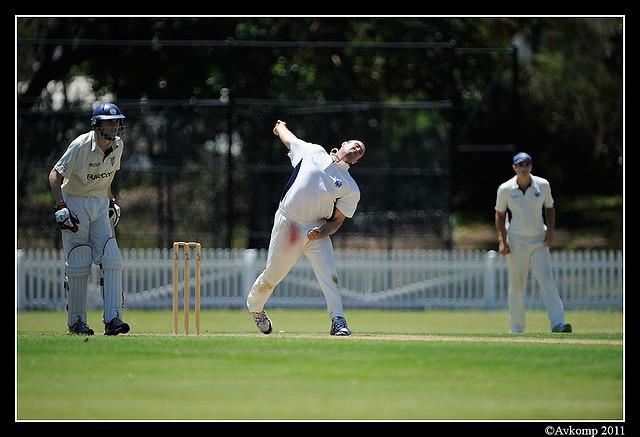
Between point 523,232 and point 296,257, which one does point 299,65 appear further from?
point 296,257

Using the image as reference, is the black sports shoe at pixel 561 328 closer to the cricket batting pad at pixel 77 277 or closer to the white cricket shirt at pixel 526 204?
the white cricket shirt at pixel 526 204

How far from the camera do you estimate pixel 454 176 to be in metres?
32.7

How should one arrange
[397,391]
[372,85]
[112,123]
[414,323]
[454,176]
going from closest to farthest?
[397,391] < [112,123] < [414,323] < [372,85] < [454,176]

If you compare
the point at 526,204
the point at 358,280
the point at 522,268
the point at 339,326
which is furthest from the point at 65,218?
the point at 358,280

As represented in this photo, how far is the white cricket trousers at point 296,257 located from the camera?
37.2ft

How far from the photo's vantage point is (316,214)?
11375 millimetres

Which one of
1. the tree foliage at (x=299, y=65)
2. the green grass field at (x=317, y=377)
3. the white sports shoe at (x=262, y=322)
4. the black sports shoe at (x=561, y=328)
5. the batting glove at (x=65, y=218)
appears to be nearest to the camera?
the green grass field at (x=317, y=377)

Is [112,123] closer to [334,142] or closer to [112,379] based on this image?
[112,379]

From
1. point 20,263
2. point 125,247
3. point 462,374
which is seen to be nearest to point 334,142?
point 125,247

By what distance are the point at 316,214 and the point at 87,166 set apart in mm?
2262

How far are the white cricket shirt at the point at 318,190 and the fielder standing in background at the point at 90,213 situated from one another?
176 centimetres

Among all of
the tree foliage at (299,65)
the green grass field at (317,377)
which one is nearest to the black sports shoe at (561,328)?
the green grass field at (317,377)

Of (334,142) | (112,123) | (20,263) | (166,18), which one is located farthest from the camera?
(166,18)

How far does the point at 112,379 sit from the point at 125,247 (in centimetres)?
1258
